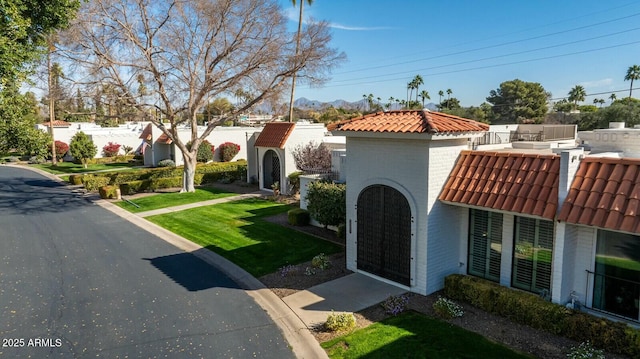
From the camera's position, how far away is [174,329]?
10242mm

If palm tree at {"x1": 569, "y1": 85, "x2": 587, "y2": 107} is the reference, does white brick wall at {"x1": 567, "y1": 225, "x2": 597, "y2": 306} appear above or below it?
below

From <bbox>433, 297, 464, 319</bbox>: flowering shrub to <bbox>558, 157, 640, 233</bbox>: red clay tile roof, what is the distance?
323 centimetres

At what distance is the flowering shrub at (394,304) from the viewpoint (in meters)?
10.8

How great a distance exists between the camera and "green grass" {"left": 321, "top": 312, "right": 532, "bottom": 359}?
8875 millimetres

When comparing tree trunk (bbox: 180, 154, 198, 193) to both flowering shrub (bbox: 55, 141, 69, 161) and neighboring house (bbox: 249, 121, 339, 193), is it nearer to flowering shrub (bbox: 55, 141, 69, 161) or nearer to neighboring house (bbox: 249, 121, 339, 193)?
neighboring house (bbox: 249, 121, 339, 193)

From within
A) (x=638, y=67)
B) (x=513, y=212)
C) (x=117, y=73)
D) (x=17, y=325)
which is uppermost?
(x=638, y=67)

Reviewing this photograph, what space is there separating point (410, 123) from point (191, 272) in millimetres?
8495

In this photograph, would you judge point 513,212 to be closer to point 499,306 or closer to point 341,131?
point 499,306

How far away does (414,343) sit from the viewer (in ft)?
30.5

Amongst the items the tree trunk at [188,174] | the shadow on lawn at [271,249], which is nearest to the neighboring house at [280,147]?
the tree trunk at [188,174]

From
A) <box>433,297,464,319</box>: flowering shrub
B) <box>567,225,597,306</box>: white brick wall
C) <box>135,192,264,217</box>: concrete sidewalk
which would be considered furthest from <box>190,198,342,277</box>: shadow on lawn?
<box>567,225,597,306</box>: white brick wall

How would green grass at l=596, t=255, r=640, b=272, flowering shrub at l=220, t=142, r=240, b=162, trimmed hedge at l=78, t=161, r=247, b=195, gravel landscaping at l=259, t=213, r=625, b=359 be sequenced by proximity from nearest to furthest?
gravel landscaping at l=259, t=213, r=625, b=359
green grass at l=596, t=255, r=640, b=272
trimmed hedge at l=78, t=161, r=247, b=195
flowering shrub at l=220, t=142, r=240, b=162

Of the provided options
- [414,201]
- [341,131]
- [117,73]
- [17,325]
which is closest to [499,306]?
[414,201]

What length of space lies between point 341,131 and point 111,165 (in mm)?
40021
